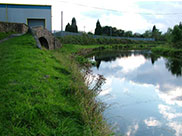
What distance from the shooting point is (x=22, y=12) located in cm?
2822

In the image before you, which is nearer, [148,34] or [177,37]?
[177,37]

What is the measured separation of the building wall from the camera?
2795 cm

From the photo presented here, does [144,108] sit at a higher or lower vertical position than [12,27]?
lower

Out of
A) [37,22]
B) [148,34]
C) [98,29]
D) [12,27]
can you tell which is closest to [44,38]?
[12,27]

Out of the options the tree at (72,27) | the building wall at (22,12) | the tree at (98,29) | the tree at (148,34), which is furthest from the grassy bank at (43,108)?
the tree at (148,34)

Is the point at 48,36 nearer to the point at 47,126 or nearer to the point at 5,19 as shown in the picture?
the point at 5,19

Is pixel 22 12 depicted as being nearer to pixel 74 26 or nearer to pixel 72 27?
pixel 72 27

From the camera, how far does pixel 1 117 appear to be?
3.98 metres

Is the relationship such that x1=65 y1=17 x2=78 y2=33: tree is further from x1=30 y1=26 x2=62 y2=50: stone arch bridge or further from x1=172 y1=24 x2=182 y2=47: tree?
x1=30 y1=26 x2=62 y2=50: stone arch bridge

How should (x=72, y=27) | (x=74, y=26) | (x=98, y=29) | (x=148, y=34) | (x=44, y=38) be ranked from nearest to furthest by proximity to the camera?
(x=44, y=38)
(x=72, y=27)
(x=74, y=26)
(x=98, y=29)
(x=148, y=34)

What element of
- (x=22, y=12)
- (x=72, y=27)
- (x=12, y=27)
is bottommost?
(x=12, y=27)

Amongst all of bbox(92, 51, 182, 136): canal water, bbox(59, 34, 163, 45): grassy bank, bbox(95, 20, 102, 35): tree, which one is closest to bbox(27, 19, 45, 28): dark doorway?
bbox(59, 34, 163, 45): grassy bank

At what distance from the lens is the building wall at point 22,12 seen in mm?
27953

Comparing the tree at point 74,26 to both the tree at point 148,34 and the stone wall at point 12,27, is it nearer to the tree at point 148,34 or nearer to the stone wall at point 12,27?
the tree at point 148,34
